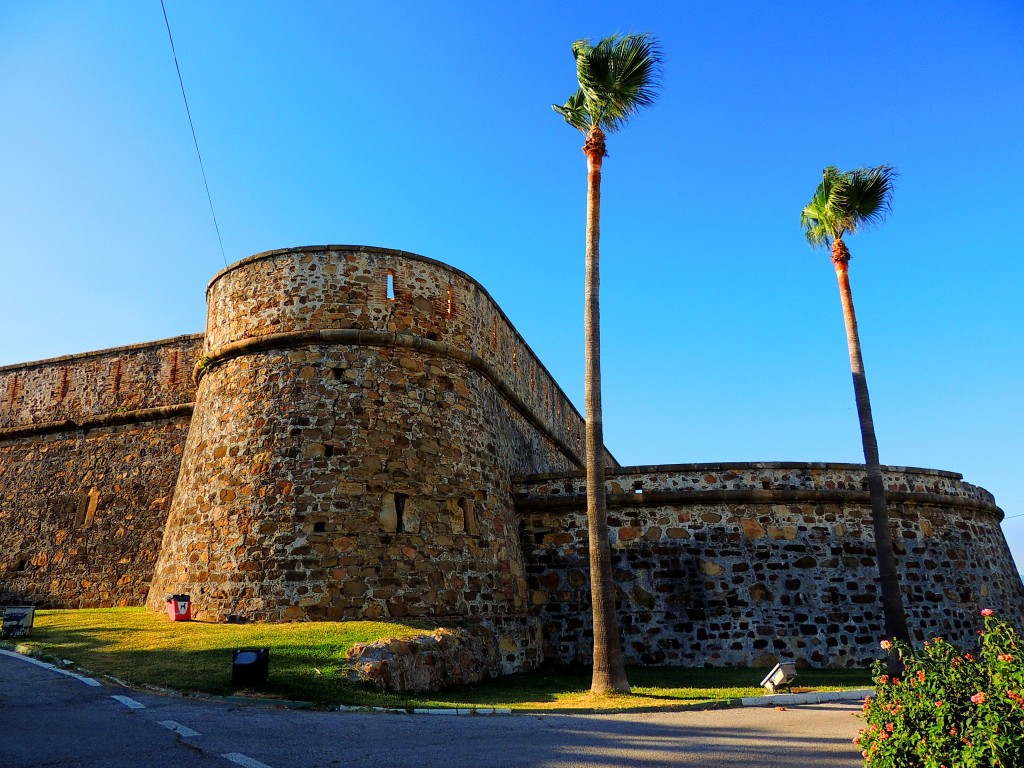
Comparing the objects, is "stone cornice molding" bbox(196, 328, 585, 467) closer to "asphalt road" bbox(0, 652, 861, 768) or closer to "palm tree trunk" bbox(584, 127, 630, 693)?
"palm tree trunk" bbox(584, 127, 630, 693)

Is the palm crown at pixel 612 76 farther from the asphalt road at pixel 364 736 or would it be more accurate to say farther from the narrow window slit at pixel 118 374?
the narrow window slit at pixel 118 374

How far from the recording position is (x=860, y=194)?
14609 mm

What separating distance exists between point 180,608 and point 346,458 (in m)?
3.70

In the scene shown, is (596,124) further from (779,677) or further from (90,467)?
(90,467)

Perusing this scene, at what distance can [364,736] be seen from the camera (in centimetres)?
615

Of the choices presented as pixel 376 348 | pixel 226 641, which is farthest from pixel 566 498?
pixel 226 641

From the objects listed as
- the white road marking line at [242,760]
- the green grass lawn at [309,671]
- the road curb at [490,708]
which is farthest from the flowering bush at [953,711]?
the green grass lawn at [309,671]

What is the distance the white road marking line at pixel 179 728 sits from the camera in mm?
5891

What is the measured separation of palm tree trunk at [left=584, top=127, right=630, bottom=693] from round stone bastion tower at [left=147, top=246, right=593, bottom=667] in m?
2.88

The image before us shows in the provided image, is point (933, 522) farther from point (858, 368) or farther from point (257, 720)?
point (257, 720)

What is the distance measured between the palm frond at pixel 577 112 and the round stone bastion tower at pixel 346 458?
4241 mm

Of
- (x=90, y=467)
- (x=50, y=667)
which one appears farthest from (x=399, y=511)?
(x=90, y=467)

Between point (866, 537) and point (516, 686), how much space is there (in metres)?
8.35

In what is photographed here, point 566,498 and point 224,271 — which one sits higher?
point 224,271
